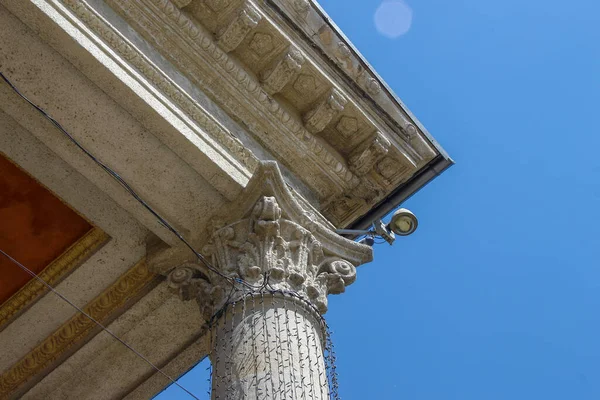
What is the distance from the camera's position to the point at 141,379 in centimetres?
771

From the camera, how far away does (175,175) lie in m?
6.46

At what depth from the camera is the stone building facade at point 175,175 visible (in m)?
6.18

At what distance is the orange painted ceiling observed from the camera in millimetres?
7418

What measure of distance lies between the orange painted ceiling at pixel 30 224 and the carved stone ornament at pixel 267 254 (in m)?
1.33

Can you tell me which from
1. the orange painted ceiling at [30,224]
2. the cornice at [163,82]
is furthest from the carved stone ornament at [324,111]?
the orange painted ceiling at [30,224]

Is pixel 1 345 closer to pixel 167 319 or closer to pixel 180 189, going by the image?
pixel 167 319

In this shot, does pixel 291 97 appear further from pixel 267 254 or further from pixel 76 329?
pixel 76 329

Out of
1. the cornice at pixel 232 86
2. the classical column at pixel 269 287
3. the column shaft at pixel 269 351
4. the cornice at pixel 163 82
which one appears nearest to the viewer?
the column shaft at pixel 269 351

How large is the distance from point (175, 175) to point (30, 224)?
1895mm

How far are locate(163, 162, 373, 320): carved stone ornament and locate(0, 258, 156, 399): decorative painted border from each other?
0.68m

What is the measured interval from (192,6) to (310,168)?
1.73 m

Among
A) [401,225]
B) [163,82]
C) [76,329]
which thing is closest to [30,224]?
[76,329]

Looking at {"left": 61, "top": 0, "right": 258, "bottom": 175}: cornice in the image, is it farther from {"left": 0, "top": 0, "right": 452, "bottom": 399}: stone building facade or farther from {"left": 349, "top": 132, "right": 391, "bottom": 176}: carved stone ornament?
{"left": 349, "top": 132, "right": 391, "bottom": 176}: carved stone ornament

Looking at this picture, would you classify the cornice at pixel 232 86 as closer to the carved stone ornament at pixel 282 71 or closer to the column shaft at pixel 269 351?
the carved stone ornament at pixel 282 71
